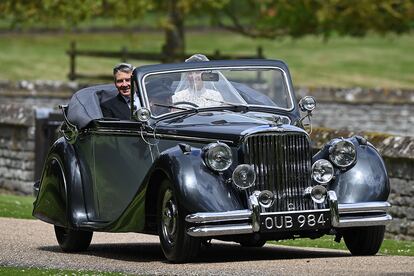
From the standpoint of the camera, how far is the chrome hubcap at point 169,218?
10.9m

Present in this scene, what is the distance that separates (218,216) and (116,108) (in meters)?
2.47

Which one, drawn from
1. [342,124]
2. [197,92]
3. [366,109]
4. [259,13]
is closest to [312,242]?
[197,92]

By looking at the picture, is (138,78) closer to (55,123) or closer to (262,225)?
(262,225)

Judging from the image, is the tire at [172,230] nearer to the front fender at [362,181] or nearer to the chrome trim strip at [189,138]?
the chrome trim strip at [189,138]

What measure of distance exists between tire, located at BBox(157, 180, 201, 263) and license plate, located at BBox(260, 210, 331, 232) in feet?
1.74

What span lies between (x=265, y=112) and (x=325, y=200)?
4.26ft

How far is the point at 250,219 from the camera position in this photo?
35.1 feet

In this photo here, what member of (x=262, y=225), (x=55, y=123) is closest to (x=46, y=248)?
(x=262, y=225)

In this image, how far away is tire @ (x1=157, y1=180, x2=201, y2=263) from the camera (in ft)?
35.4

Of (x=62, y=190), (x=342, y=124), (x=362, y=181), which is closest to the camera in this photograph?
(x=362, y=181)

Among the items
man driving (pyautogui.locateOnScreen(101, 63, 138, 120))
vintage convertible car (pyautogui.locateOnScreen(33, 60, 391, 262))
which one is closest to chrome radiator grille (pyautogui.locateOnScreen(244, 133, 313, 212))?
vintage convertible car (pyautogui.locateOnScreen(33, 60, 391, 262))

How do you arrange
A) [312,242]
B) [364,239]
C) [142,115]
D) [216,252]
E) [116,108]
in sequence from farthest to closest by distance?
[312,242], [116,108], [216,252], [142,115], [364,239]

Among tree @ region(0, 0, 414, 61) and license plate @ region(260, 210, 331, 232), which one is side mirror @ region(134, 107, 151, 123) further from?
tree @ region(0, 0, 414, 61)

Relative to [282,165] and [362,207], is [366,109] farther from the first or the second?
[282,165]
